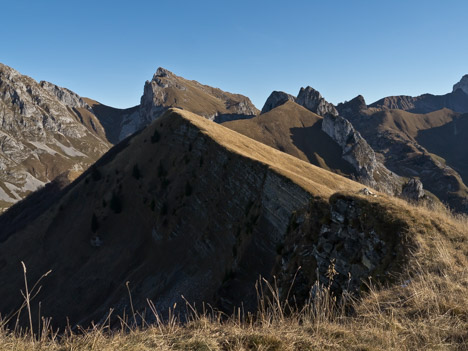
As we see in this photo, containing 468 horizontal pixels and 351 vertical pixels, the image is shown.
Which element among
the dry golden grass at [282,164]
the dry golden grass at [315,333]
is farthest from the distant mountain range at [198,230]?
the dry golden grass at [315,333]

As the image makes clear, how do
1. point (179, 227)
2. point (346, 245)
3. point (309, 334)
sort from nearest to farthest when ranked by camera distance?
point (309, 334) → point (346, 245) → point (179, 227)

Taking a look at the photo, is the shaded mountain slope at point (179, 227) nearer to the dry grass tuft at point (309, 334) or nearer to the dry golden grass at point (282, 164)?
the dry golden grass at point (282, 164)

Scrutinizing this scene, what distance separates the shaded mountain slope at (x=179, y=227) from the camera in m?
32.7

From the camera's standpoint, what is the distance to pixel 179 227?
54.3 meters

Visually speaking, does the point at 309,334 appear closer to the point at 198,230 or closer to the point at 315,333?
the point at 315,333

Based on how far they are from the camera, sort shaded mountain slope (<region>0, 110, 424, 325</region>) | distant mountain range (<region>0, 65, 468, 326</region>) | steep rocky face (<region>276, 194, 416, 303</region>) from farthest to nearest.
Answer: shaded mountain slope (<region>0, 110, 424, 325</region>)
distant mountain range (<region>0, 65, 468, 326</region>)
steep rocky face (<region>276, 194, 416, 303</region>)

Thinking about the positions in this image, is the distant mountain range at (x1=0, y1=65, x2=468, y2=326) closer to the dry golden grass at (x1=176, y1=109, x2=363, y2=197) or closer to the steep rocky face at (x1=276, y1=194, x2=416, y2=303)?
the steep rocky face at (x1=276, y1=194, x2=416, y2=303)

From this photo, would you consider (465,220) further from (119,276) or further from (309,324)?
(119,276)

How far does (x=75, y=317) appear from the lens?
5206 cm

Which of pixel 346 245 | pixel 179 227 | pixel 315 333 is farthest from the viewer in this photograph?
pixel 179 227

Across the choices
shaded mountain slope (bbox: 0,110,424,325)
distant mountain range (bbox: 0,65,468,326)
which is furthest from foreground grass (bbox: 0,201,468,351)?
shaded mountain slope (bbox: 0,110,424,325)

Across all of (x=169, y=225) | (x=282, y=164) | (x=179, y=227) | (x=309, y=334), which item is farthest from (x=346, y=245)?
(x=169, y=225)

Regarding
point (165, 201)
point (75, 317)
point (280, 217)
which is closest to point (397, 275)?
point (280, 217)

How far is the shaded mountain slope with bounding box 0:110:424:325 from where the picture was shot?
3269 centimetres
